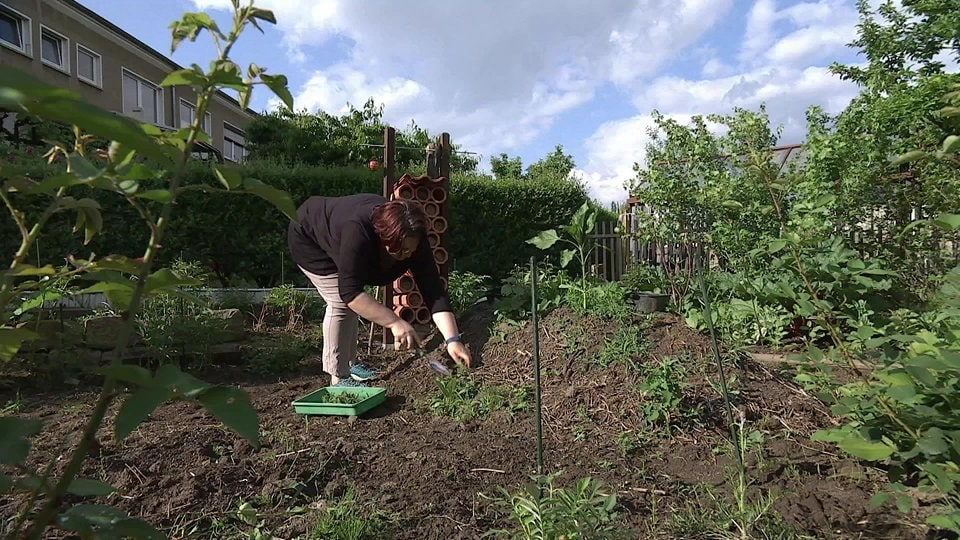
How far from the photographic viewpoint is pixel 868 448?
191 centimetres

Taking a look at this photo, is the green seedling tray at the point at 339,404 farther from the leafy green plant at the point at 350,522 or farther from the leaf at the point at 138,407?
the leaf at the point at 138,407

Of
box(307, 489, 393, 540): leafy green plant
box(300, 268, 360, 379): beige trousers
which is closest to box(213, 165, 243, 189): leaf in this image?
box(307, 489, 393, 540): leafy green plant

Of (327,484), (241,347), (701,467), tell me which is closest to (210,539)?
(327,484)

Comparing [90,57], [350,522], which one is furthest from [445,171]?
[90,57]

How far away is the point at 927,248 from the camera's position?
5.04m

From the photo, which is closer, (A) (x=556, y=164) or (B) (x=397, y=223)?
(B) (x=397, y=223)

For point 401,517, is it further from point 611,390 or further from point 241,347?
point 241,347

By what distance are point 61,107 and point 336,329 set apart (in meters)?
3.37

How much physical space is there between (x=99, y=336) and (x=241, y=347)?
38.3 inches

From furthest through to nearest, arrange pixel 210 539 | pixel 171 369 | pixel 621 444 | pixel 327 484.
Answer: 1. pixel 621 444
2. pixel 327 484
3. pixel 210 539
4. pixel 171 369

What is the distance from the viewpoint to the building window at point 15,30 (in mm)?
12688

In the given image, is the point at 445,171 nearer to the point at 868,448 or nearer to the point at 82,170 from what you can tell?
the point at 868,448

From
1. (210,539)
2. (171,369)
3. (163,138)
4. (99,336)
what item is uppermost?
(163,138)

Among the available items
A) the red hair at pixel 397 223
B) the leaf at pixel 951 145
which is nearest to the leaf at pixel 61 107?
the leaf at pixel 951 145
